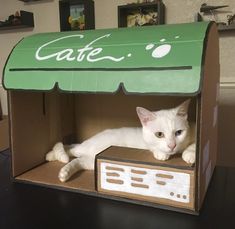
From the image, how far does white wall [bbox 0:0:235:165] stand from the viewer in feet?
4.87

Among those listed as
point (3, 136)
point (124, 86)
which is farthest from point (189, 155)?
point (3, 136)

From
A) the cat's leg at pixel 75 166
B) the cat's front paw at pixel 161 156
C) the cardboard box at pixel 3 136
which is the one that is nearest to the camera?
the cat's front paw at pixel 161 156

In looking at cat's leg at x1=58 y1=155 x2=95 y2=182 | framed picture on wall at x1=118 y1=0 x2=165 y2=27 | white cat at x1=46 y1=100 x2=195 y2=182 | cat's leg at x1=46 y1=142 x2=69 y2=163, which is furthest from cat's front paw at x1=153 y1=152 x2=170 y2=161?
framed picture on wall at x1=118 y1=0 x2=165 y2=27

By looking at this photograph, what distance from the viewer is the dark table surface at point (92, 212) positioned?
26.7 inches

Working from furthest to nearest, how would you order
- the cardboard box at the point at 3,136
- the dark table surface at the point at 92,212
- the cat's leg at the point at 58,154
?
the cardboard box at the point at 3,136, the cat's leg at the point at 58,154, the dark table surface at the point at 92,212

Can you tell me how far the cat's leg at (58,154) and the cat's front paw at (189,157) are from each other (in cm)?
49

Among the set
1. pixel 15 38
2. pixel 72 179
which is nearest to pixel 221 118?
pixel 72 179

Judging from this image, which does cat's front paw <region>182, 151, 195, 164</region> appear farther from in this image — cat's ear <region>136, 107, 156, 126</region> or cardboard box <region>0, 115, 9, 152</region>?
cardboard box <region>0, 115, 9, 152</region>

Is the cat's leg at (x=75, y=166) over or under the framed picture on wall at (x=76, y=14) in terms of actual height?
under

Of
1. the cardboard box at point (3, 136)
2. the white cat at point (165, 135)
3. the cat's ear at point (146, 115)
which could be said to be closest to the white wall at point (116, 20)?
the cardboard box at point (3, 136)

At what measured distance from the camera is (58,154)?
43.0 inches

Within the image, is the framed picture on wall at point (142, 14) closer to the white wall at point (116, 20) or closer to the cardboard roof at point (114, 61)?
the white wall at point (116, 20)

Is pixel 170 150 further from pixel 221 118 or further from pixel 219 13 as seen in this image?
pixel 219 13

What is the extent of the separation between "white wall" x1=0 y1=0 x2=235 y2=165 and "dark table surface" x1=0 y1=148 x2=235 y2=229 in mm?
756
